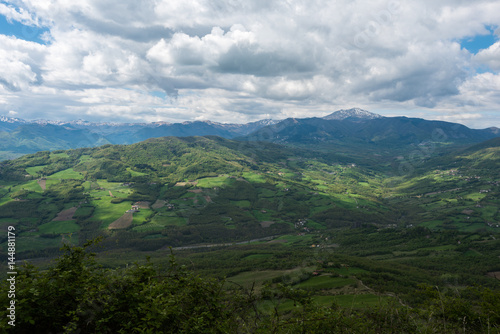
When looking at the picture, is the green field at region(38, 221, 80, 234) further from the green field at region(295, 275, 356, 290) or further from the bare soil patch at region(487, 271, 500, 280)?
the bare soil patch at region(487, 271, 500, 280)

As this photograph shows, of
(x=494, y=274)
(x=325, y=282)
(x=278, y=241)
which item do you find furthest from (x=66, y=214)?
(x=494, y=274)

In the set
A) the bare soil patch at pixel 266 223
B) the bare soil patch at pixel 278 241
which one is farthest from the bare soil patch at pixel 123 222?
the bare soil patch at pixel 278 241

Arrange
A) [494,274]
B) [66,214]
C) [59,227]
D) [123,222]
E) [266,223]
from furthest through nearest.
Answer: [266,223]
[66,214]
[123,222]
[59,227]
[494,274]

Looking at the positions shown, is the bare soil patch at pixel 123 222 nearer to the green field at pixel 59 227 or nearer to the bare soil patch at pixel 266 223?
the green field at pixel 59 227

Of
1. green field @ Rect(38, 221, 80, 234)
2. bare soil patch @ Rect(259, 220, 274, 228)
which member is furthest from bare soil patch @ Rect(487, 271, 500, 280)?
green field @ Rect(38, 221, 80, 234)

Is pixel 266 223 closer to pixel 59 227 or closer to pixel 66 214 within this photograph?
pixel 59 227

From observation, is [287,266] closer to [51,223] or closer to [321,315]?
[321,315]
